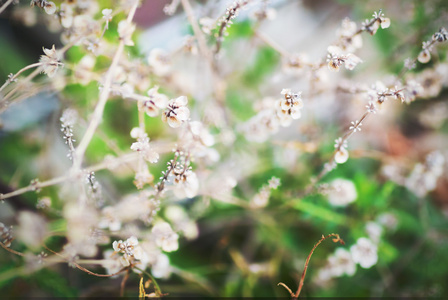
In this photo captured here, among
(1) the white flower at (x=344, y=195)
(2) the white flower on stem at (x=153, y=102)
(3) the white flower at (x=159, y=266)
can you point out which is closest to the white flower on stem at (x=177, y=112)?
(2) the white flower on stem at (x=153, y=102)

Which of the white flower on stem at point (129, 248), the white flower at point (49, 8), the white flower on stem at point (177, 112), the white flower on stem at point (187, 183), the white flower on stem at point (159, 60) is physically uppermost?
the white flower on stem at point (159, 60)

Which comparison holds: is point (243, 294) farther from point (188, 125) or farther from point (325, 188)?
point (188, 125)

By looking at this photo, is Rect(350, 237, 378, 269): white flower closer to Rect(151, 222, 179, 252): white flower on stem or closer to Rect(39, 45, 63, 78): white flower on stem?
Rect(151, 222, 179, 252): white flower on stem

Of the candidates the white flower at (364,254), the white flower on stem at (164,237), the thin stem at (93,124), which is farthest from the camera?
the white flower at (364,254)

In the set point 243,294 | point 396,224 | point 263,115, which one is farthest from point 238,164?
point 396,224

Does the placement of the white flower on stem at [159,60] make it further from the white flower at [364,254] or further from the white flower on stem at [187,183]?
the white flower at [364,254]

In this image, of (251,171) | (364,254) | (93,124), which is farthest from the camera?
(251,171)

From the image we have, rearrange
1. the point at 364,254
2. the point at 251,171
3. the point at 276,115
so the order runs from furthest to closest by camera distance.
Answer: the point at 251,171 < the point at 364,254 < the point at 276,115

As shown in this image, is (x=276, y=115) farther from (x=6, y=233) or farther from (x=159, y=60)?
(x=6, y=233)

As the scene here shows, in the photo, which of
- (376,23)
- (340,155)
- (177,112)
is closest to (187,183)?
(177,112)

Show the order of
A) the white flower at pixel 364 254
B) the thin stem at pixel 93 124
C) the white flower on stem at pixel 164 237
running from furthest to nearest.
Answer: the white flower at pixel 364 254 → the white flower on stem at pixel 164 237 → the thin stem at pixel 93 124

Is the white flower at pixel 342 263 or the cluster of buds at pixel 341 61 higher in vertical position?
the cluster of buds at pixel 341 61
